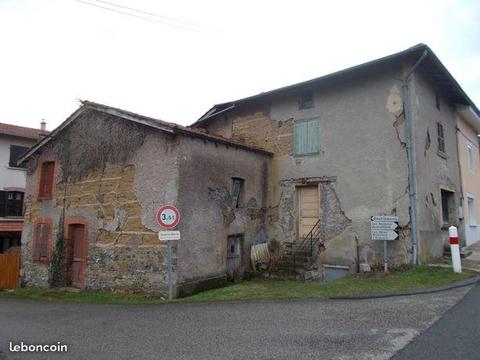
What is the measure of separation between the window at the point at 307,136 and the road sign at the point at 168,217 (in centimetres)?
576

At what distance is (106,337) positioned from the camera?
20.0ft

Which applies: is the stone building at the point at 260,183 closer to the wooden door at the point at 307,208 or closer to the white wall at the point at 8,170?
the wooden door at the point at 307,208

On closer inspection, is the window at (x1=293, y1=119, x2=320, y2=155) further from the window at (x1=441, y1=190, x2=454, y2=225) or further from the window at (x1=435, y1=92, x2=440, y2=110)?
the window at (x1=441, y1=190, x2=454, y2=225)

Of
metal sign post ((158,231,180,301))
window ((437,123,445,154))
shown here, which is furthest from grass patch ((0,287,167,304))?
window ((437,123,445,154))

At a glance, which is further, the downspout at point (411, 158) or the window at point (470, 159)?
the window at point (470, 159)

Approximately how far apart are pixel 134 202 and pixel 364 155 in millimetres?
7292

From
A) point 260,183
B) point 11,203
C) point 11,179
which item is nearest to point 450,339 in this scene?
point 260,183

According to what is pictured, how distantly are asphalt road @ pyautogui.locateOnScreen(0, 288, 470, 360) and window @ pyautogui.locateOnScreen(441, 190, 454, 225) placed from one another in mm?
6265

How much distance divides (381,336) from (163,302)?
5.42 m

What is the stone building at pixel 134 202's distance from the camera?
33.4 feet

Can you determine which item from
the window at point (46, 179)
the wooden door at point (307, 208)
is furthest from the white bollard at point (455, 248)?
the window at point (46, 179)

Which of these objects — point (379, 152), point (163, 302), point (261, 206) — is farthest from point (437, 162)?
point (163, 302)

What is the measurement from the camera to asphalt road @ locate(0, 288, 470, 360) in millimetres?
5008

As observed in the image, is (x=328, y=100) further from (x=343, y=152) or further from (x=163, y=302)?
(x=163, y=302)
